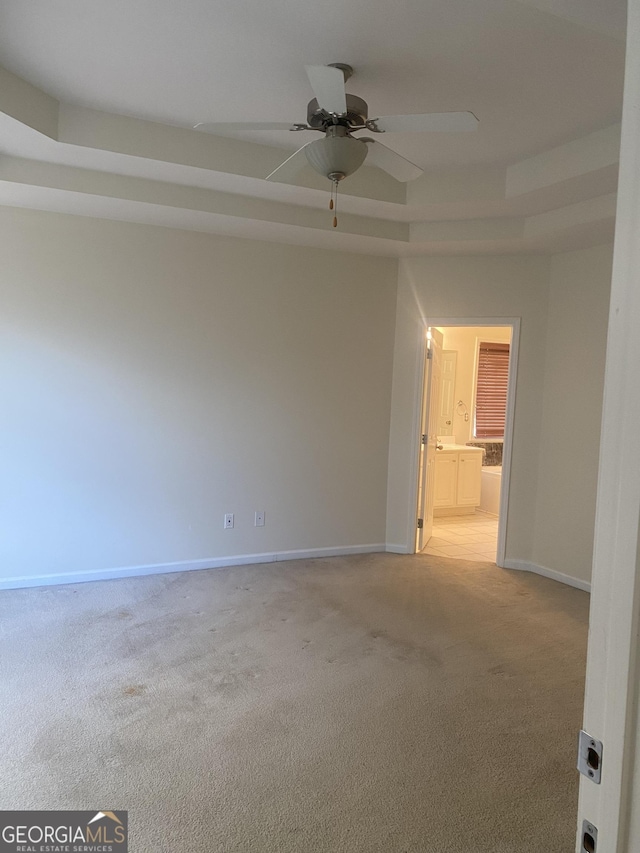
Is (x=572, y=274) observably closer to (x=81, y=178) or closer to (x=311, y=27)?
(x=311, y=27)

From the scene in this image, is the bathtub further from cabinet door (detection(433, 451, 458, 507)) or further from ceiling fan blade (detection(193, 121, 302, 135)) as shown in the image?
ceiling fan blade (detection(193, 121, 302, 135))

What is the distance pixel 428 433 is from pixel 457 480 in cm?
212

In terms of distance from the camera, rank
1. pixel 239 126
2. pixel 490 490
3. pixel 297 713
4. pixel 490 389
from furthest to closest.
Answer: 1. pixel 490 389
2. pixel 490 490
3. pixel 297 713
4. pixel 239 126

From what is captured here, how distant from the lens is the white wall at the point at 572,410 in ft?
14.7

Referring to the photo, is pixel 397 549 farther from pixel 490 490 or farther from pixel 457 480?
pixel 490 490

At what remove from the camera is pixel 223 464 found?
188 inches

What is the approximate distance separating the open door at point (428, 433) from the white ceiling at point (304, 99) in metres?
1.11

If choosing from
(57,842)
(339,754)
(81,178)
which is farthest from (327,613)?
(81,178)

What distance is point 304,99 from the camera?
3.09 metres

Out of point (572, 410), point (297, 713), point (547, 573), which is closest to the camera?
point (297, 713)

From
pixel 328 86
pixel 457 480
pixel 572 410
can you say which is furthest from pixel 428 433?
pixel 328 86

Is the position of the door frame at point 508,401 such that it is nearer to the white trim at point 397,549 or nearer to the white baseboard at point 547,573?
the white baseboard at point 547,573

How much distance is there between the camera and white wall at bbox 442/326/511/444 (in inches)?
300

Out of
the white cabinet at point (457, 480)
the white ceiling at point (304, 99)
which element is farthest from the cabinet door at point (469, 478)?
the white ceiling at point (304, 99)
